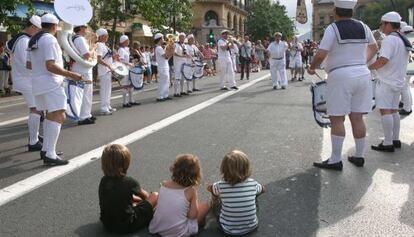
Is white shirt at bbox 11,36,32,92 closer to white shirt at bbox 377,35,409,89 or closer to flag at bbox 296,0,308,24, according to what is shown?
white shirt at bbox 377,35,409,89

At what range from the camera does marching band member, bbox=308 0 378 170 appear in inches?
245

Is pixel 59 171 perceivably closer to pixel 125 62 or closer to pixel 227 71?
pixel 125 62

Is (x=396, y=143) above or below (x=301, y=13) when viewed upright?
below

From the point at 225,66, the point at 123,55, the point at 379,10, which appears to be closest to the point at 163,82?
the point at 123,55

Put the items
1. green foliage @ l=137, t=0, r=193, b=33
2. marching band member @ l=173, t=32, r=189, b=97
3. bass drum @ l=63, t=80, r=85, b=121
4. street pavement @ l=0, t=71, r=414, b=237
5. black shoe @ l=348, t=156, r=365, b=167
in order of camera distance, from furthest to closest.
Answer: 1. green foliage @ l=137, t=0, r=193, b=33
2. marching band member @ l=173, t=32, r=189, b=97
3. bass drum @ l=63, t=80, r=85, b=121
4. black shoe @ l=348, t=156, r=365, b=167
5. street pavement @ l=0, t=71, r=414, b=237

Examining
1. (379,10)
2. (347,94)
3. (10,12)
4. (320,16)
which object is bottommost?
(347,94)

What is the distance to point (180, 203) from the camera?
437cm

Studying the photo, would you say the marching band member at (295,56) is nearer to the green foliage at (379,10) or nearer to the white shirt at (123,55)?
the white shirt at (123,55)

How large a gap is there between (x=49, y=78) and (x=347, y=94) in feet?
12.4

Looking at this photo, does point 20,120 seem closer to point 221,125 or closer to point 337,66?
point 221,125

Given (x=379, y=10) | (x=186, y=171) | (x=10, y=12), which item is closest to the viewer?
(x=186, y=171)

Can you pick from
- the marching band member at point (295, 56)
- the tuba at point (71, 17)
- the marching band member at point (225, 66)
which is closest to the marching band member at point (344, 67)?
the tuba at point (71, 17)

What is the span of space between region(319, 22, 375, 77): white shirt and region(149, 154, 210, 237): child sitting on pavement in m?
2.66

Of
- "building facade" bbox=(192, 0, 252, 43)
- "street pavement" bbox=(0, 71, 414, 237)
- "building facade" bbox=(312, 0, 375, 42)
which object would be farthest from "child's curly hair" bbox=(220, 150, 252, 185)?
"building facade" bbox=(312, 0, 375, 42)
